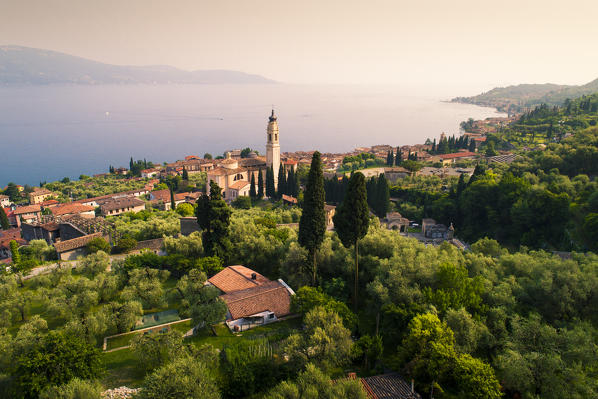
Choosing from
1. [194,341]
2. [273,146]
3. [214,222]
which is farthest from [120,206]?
[194,341]

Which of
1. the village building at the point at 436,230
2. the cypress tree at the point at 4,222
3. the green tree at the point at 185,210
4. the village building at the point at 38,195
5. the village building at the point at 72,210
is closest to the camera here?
the village building at the point at 436,230

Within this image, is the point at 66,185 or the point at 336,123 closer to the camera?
the point at 66,185

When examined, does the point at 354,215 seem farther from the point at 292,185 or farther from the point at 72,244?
the point at 292,185

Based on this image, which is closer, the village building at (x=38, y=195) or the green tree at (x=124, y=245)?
the green tree at (x=124, y=245)

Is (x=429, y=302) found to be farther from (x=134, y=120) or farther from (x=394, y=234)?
(x=134, y=120)

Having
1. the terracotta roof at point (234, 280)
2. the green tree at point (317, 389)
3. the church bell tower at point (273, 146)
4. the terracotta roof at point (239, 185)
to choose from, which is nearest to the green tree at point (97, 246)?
the terracotta roof at point (234, 280)

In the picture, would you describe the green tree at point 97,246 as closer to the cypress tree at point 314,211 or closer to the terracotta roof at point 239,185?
the cypress tree at point 314,211

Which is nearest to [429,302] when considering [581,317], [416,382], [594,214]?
[416,382]
